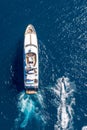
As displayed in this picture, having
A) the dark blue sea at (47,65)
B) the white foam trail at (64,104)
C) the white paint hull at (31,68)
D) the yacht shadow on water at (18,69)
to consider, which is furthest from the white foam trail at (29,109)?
the white foam trail at (64,104)

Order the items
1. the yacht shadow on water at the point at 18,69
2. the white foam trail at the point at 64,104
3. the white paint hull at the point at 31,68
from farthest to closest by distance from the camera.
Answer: the yacht shadow on water at the point at 18,69
the white foam trail at the point at 64,104
the white paint hull at the point at 31,68

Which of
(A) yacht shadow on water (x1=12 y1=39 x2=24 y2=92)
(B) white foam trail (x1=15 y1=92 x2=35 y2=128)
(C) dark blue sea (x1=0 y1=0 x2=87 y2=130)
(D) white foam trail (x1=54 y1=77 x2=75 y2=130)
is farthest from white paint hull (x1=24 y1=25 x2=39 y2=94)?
(D) white foam trail (x1=54 y1=77 x2=75 y2=130)

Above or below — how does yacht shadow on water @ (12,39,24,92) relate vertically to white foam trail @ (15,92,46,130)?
above

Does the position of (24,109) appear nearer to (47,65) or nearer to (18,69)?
(18,69)

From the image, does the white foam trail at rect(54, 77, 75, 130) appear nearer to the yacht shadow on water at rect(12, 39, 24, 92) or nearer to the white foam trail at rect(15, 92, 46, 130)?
the white foam trail at rect(15, 92, 46, 130)

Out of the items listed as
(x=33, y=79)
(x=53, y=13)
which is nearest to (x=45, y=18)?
(x=53, y=13)

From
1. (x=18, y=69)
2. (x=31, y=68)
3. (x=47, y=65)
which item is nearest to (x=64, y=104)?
(x=47, y=65)

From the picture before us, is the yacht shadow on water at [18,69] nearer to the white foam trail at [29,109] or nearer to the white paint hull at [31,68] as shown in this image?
the white foam trail at [29,109]
